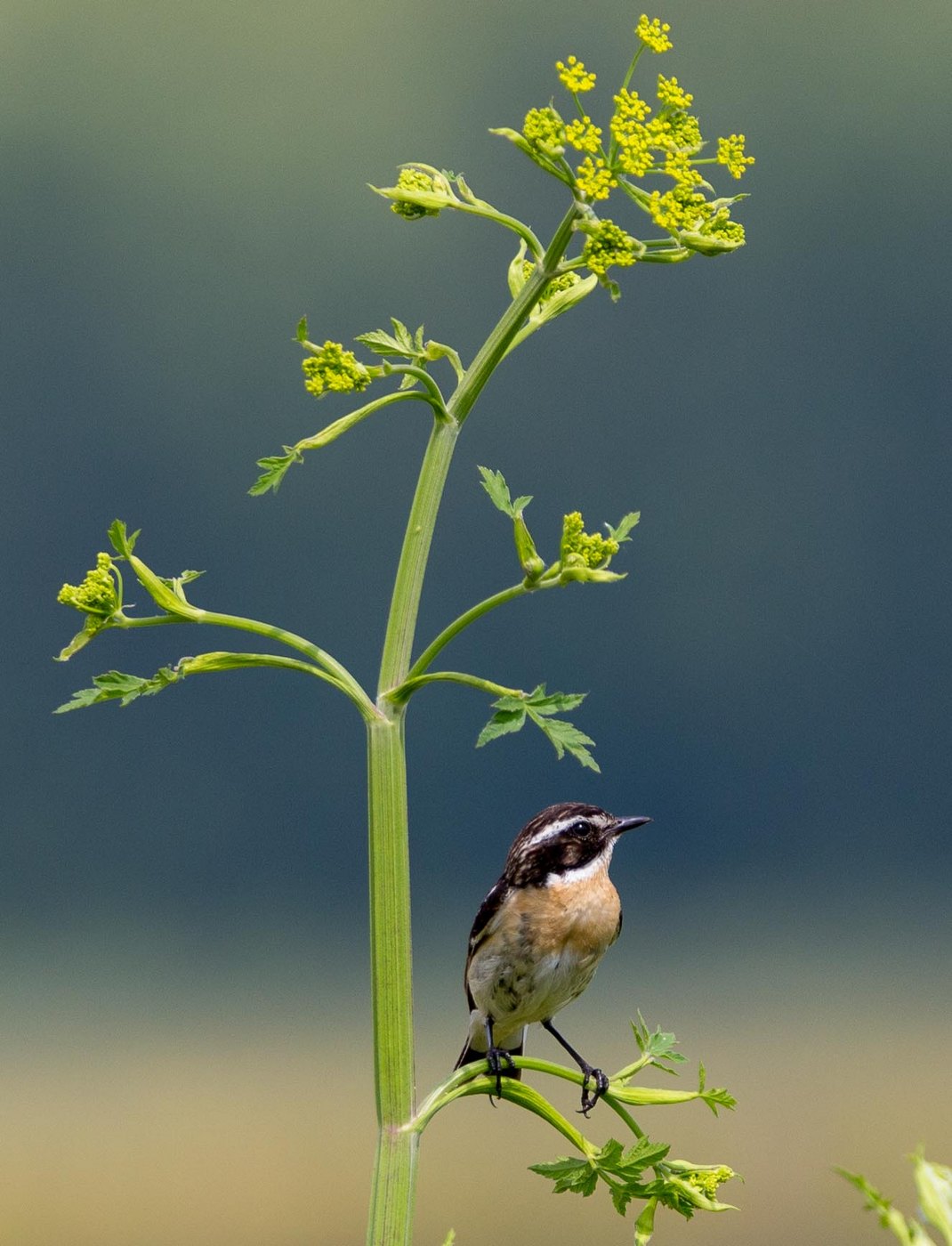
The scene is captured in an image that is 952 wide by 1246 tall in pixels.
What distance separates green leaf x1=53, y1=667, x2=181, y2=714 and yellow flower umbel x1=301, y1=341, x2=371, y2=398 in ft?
0.90

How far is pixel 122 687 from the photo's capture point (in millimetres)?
1219

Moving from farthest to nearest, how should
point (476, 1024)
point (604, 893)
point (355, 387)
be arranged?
point (476, 1024), point (604, 893), point (355, 387)

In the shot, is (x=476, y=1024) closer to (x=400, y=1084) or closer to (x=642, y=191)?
(x=400, y=1084)

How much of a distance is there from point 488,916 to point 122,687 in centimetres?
96

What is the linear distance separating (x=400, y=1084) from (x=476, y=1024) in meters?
0.94

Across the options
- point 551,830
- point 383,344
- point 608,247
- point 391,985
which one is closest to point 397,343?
point 383,344

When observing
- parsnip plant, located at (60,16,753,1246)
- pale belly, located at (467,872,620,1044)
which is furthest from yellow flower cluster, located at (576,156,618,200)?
pale belly, located at (467,872,620,1044)

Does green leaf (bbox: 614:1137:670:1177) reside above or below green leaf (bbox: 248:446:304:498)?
below

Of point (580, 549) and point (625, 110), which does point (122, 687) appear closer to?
point (580, 549)

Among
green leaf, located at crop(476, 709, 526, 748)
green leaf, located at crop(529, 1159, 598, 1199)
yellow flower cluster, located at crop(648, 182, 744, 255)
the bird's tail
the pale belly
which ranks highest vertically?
yellow flower cluster, located at crop(648, 182, 744, 255)

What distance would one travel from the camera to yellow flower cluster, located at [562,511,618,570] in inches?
46.3

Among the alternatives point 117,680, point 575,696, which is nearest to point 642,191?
point 575,696

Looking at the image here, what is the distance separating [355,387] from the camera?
1.26 m

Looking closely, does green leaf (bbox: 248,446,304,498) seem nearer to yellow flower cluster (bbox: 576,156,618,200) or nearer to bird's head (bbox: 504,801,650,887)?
yellow flower cluster (bbox: 576,156,618,200)
